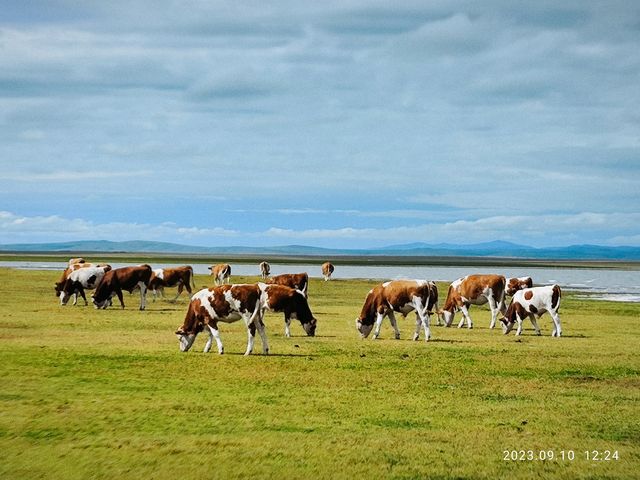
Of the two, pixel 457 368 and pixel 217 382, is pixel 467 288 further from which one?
pixel 217 382

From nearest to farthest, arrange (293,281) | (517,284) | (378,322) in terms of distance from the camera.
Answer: (378,322), (293,281), (517,284)

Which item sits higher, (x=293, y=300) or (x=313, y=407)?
(x=293, y=300)

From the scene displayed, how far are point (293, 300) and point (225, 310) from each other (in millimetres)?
3360

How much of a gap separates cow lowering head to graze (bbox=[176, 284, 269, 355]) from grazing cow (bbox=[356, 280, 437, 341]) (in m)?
6.20

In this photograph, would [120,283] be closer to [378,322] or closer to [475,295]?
[378,322]

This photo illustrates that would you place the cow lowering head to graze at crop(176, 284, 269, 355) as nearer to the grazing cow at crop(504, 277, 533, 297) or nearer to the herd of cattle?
the herd of cattle

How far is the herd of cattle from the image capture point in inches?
818

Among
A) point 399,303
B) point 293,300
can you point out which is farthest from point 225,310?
point 399,303

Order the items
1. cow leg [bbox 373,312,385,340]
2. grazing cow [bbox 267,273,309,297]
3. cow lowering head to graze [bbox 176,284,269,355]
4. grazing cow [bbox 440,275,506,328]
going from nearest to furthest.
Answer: cow lowering head to graze [bbox 176,284,269,355] < cow leg [bbox 373,312,385,340] < grazing cow [bbox 440,275,506,328] < grazing cow [bbox 267,273,309,297]

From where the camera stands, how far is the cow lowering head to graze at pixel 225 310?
810 inches

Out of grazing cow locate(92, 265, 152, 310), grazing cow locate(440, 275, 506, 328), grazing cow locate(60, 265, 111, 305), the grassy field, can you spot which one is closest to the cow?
the grassy field

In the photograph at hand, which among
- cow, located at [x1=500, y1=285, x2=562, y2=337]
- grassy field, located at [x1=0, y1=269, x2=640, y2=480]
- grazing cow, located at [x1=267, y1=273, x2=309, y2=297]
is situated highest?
grazing cow, located at [x1=267, y1=273, x2=309, y2=297]

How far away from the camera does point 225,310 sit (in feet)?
67.9

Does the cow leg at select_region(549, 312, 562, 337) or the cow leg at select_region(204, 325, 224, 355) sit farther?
the cow leg at select_region(549, 312, 562, 337)
